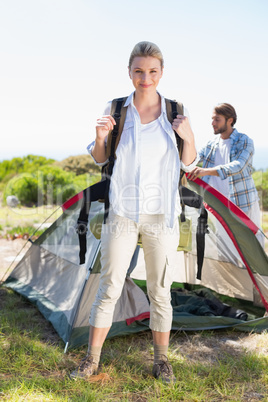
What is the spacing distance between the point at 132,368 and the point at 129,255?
30.0 inches

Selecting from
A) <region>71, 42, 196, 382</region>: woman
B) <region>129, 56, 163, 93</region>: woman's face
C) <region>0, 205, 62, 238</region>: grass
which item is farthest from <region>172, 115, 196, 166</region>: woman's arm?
<region>0, 205, 62, 238</region>: grass

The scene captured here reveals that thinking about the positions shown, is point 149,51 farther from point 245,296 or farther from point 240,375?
point 245,296

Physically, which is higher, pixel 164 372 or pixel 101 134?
pixel 101 134

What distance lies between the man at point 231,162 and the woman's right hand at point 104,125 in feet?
4.18

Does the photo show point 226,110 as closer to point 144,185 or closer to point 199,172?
point 199,172

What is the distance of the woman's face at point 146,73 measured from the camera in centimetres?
198

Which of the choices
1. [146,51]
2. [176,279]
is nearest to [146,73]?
[146,51]

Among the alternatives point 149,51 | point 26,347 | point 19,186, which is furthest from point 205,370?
point 19,186

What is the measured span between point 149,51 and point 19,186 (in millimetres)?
9274

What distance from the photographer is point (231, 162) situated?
329 cm

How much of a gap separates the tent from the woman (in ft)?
2.60

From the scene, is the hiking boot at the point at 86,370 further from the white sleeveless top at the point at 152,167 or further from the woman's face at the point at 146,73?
the woman's face at the point at 146,73

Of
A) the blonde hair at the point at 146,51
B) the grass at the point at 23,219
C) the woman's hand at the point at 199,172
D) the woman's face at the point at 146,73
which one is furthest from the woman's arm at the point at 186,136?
the grass at the point at 23,219

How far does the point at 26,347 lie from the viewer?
261cm
